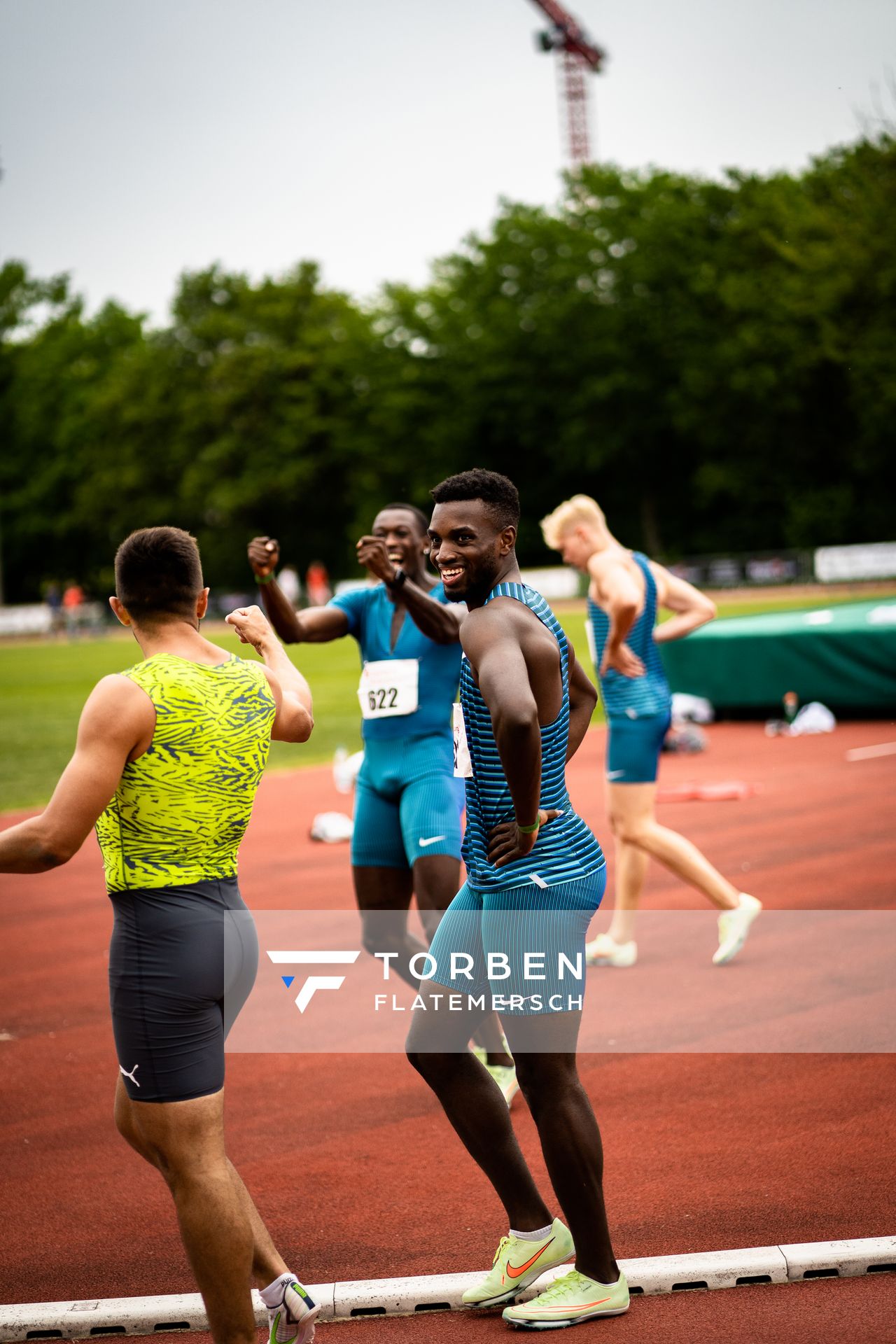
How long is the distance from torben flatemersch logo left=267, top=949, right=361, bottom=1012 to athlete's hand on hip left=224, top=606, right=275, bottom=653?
35.9 inches

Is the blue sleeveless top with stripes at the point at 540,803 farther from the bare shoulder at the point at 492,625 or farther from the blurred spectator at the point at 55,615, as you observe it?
the blurred spectator at the point at 55,615

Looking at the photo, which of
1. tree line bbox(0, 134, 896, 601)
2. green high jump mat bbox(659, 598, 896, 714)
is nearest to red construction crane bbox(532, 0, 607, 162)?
tree line bbox(0, 134, 896, 601)

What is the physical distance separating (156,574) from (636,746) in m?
4.07

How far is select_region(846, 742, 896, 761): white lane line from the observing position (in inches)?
567

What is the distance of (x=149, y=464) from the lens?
71.2 metres

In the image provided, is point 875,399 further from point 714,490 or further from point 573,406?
point 573,406

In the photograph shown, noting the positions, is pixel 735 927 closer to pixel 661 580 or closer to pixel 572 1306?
pixel 661 580

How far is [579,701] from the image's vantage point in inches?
163

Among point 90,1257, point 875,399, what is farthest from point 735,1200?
point 875,399

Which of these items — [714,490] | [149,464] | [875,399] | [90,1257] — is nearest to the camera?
[90,1257]

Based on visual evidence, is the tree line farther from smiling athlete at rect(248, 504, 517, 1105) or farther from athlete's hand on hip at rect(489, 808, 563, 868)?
athlete's hand on hip at rect(489, 808, 563, 868)

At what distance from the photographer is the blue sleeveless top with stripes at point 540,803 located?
3578mm

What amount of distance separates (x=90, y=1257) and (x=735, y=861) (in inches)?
253

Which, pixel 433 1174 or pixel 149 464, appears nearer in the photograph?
pixel 433 1174
